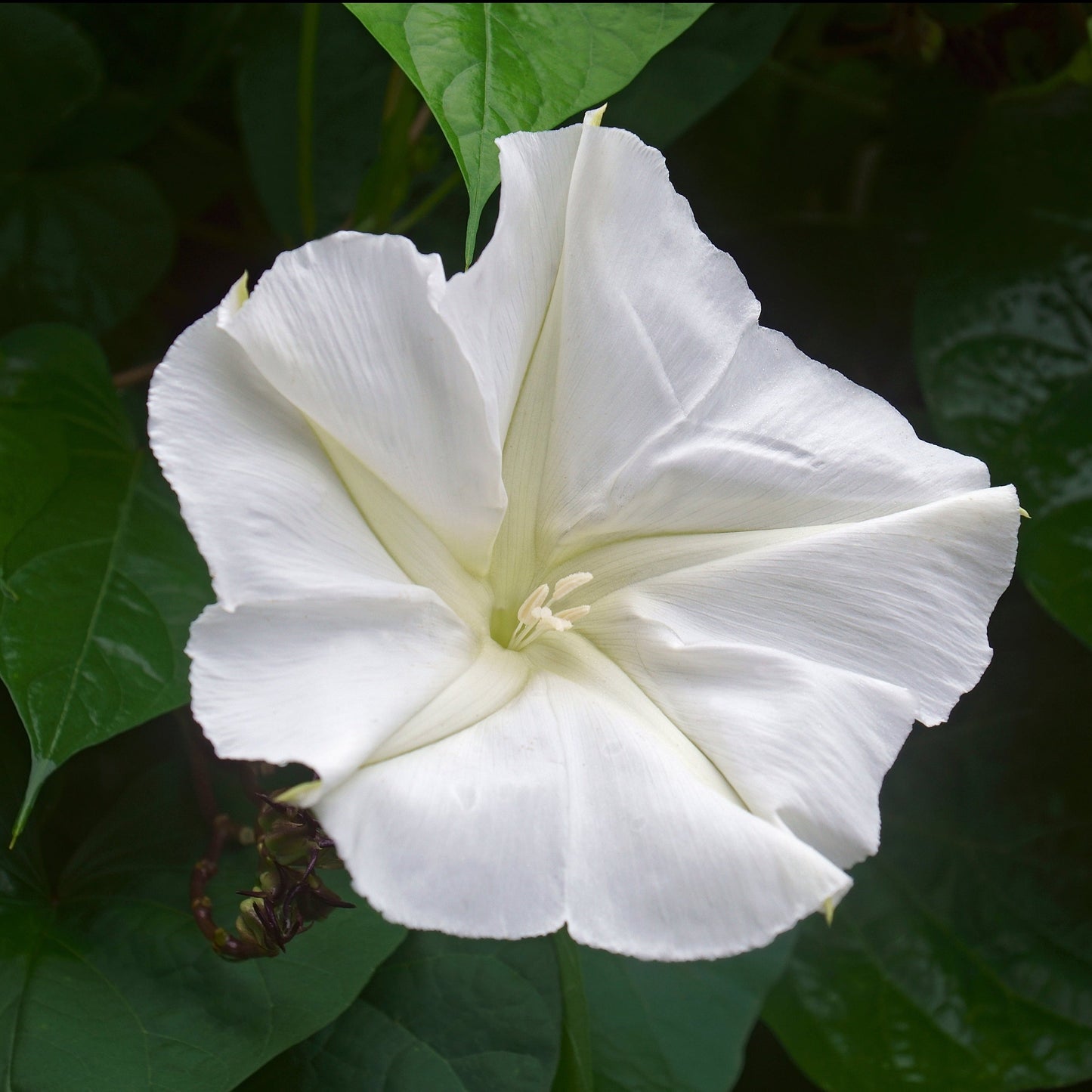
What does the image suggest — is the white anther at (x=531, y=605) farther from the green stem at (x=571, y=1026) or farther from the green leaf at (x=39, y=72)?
the green leaf at (x=39, y=72)

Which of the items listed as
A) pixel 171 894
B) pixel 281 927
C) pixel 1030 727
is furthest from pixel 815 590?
pixel 1030 727

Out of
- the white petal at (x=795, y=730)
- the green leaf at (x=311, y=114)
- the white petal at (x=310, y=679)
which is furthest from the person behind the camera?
the green leaf at (x=311, y=114)

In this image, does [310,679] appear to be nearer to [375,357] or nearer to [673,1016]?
[375,357]

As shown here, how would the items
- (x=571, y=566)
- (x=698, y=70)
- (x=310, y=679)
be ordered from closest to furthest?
(x=310, y=679) → (x=571, y=566) → (x=698, y=70)

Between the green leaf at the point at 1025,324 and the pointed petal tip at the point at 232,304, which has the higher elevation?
the pointed petal tip at the point at 232,304

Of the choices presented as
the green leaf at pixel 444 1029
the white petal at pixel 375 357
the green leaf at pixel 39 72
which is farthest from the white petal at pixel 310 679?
the green leaf at pixel 39 72

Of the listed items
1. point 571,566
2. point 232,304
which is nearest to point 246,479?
point 232,304

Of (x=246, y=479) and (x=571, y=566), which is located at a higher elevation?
(x=246, y=479)

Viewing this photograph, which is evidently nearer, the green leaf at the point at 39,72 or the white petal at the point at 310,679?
the white petal at the point at 310,679
